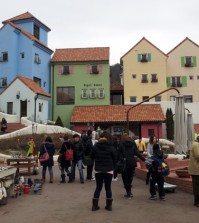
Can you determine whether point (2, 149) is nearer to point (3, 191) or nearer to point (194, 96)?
point (3, 191)

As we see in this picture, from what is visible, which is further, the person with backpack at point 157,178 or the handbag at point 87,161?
the handbag at point 87,161

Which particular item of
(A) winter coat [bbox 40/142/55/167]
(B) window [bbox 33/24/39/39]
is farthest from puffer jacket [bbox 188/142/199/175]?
(B) window [bbox 33/24/39/39]

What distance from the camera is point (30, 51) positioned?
39.1m

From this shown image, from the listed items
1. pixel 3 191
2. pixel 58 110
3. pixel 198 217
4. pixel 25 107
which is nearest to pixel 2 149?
pixel 25 107

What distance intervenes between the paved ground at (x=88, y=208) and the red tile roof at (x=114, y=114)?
89.9ft

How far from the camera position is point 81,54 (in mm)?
43594

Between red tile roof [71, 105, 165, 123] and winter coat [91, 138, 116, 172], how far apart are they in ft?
97.1

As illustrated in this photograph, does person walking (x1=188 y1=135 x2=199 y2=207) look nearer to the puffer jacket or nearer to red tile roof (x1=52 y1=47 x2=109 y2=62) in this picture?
the puffer jacket

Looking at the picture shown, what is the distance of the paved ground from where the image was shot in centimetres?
674

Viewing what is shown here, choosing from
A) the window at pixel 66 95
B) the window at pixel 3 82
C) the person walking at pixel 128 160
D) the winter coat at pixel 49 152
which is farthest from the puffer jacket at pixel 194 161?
the window at pixel 3 82

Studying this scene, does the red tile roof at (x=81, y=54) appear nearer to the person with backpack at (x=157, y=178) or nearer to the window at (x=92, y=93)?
the window at (x=92, y=93)

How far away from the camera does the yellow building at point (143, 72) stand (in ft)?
138

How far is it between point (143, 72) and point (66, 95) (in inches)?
412

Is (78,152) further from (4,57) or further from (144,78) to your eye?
(144,78)
